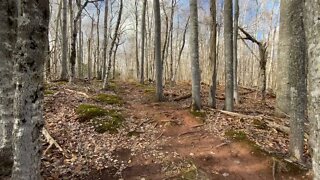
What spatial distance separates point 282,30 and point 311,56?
6.63 meters

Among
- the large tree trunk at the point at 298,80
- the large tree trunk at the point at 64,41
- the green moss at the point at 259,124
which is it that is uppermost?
the large tree trunk at the point at 64,41

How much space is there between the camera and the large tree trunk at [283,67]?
24.9 ft

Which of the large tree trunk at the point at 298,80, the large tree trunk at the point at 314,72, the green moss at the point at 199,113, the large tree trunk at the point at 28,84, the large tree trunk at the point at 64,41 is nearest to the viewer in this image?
the large tree trunk at the point at 314,72

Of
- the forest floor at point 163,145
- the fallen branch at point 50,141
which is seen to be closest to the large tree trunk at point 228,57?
the forest floor at point 163,145

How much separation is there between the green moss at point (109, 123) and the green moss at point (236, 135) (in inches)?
120

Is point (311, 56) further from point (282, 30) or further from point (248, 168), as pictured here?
point (282, 30)

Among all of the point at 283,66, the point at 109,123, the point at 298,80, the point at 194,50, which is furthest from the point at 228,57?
the point at 109,123

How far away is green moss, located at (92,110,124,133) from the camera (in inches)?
282

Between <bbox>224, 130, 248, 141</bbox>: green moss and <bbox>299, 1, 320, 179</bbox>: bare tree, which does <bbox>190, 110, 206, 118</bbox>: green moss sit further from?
<bbox>299, 1, 320, 179</bbox>: bare tree

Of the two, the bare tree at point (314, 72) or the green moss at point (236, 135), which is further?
the green moss at point (236, 135)

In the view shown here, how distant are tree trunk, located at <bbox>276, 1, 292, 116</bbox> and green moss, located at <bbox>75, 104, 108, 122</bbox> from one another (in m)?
5.55

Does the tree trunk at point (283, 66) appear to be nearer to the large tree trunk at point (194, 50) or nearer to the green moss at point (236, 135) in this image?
the green moss at point (236, 135)

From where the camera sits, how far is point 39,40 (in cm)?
306

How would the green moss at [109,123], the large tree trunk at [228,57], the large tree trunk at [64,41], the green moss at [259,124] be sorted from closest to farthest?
the green moss at [109,123] < the green moss at [259,124] < the large tree trunk at [228,57] < the large tree trunk at [64,41]
